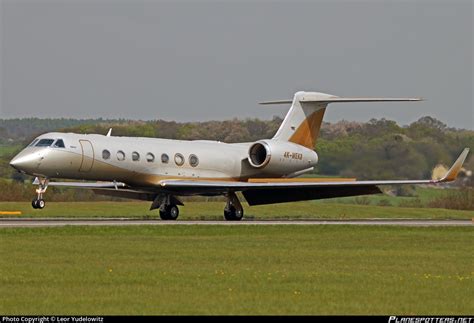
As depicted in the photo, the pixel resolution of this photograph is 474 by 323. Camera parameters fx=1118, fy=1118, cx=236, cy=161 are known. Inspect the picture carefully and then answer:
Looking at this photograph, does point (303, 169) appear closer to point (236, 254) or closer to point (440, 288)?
point (236, 254)

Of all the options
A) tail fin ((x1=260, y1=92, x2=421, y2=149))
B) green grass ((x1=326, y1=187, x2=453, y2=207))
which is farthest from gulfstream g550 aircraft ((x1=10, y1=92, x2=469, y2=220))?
green grass ((x1=326, y1=187, x2=453, y2=207))

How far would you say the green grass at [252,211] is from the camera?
1786 inches

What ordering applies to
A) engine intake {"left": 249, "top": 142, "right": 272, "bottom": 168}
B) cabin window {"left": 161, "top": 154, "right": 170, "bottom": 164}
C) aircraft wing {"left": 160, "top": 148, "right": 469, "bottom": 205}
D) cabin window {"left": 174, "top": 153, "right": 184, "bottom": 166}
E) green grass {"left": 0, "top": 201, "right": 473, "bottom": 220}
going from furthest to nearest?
green grass {"left": 0, "top": 201, "right": 473, "bottom": 220}, engine intake {"left": 249, "top": 142, "right": 272, "bottom": 168}, cabin window {"left": 174, "top": 153, "right": 184, "bottom": 166}, cabin window {"left": 161, "top": 154, "right": 170, "bottom": 164}, aircraft wing {"left": 160, "top": 148, "right": 469, "bottom": 205}

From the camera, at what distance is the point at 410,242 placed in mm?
27344

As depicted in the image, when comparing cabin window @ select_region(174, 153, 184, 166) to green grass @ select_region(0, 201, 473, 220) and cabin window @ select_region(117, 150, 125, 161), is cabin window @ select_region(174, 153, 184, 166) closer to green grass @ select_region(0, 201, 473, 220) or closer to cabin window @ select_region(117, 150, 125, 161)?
cabin window @ select_region(117, 150, 125, 161)

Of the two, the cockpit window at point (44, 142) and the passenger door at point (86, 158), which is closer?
the cockpit window at point (44, 142)

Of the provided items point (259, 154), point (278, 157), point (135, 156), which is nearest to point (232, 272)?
point (135, 156)

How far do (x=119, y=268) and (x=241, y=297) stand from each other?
4.49m

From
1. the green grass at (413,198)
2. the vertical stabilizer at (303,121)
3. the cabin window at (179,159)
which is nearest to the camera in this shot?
the cabin window at (179,159)

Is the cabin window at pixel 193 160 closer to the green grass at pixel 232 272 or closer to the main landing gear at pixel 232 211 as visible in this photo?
the main landing gear at pixel 232 211

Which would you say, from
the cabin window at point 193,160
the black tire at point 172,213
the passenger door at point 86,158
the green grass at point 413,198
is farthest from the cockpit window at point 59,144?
the green grass at point 413,198

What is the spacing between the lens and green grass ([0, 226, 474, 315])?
15078 mm

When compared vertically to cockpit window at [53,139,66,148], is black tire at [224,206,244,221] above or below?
below

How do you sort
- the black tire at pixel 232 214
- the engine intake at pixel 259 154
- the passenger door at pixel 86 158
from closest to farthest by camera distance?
the passenger door at pixel 86 158 < the black tire at pixel 232 214 < the engine intake at pixel 259 154
